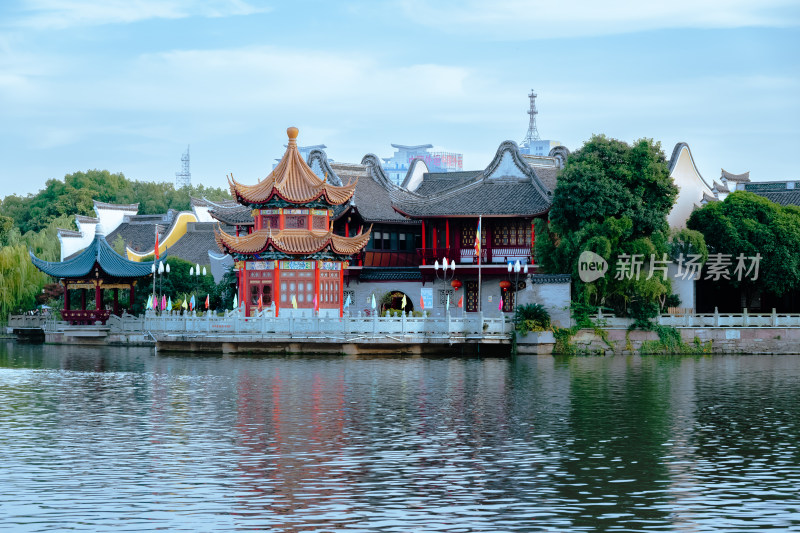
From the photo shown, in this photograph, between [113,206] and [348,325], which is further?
[113,206]

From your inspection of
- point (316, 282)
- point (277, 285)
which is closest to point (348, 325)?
point (316, 282)

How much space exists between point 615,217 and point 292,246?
14757mm

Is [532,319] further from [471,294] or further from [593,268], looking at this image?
[471,294]

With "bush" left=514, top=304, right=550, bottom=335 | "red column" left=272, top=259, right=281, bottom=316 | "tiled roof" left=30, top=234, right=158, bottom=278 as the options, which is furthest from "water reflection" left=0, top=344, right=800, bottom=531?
"tiled roof" left=30, top=234, right=158, bottom=278

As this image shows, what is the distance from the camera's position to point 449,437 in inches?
988

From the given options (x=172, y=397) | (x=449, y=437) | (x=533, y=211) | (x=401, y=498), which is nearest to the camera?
(x=401, y=498)

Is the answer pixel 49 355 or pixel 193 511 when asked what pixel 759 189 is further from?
pixel 193 511

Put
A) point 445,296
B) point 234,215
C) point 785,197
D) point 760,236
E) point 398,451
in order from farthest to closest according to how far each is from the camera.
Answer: point 234,215 < point 785,197 < point 445,296 < point 760,236 < point 398,451

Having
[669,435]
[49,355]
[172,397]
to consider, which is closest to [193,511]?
[669,435]

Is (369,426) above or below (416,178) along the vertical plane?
below

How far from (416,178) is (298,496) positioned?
5406 cm

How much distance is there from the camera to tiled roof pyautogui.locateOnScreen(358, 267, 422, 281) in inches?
2483

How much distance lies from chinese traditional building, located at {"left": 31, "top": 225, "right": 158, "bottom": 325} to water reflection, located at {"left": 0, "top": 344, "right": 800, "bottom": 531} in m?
19.7

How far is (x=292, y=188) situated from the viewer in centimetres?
5738
